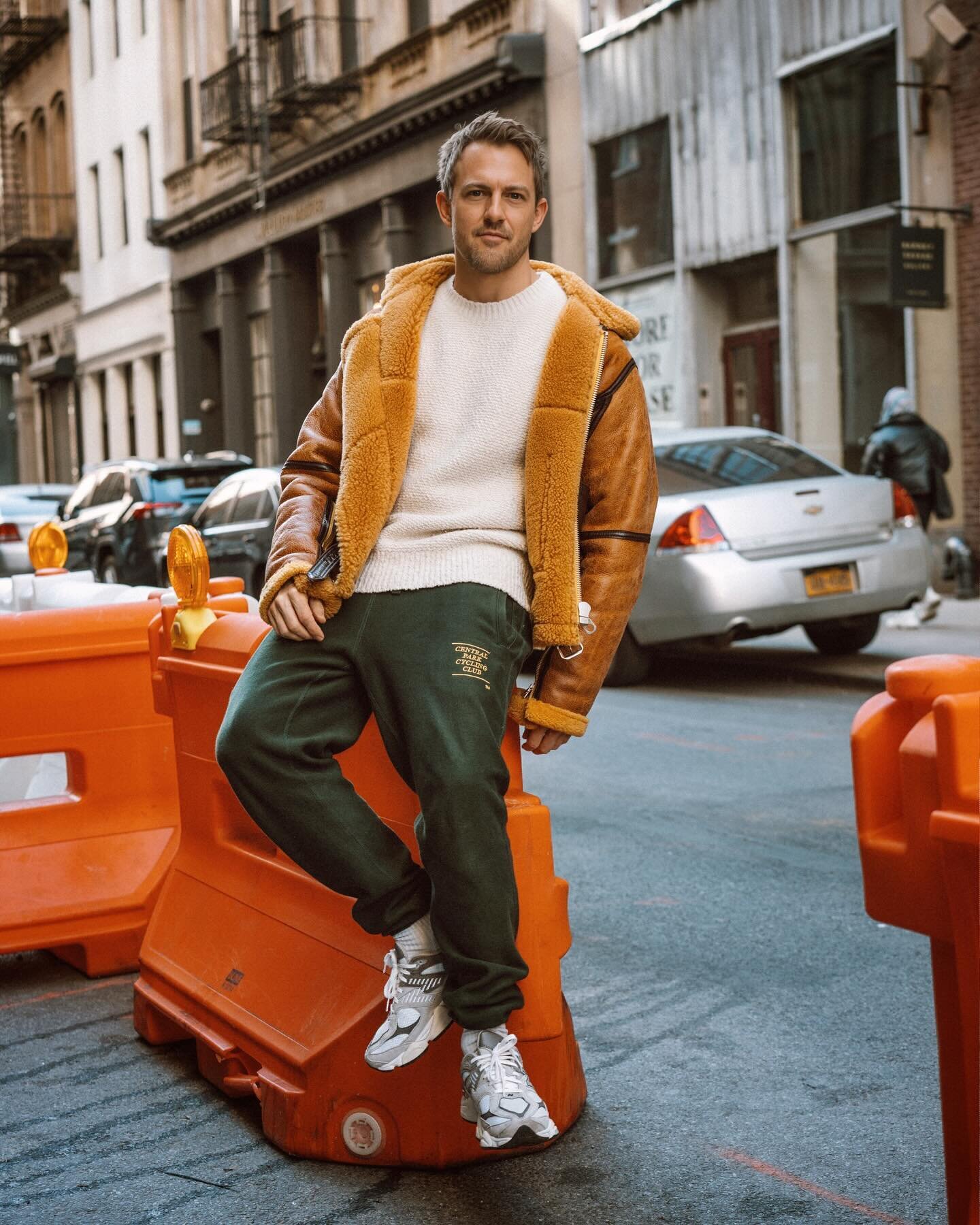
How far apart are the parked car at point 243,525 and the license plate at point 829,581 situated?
5381 millimetres

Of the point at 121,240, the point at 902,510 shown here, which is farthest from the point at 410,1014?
the point at 121,240

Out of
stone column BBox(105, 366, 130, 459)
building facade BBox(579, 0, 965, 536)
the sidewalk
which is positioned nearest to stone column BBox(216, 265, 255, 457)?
stone column BBox(105, 366, 130, 459)

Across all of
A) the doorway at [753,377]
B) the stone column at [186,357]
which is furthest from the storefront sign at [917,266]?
the stone column at [186,357]

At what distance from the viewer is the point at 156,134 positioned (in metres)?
37.7

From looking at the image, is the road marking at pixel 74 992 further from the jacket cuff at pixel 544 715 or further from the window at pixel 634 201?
the window at pixel 634 201

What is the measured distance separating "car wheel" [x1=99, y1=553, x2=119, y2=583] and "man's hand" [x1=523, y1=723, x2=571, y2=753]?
640 inches

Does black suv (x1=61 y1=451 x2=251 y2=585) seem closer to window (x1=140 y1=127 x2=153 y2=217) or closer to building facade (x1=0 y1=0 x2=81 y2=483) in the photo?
window (x1=140 y1=127 x2=153 y2=217)

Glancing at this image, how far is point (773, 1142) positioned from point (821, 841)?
9.57ft

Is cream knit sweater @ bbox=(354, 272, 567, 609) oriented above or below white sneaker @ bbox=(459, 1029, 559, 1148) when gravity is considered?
above

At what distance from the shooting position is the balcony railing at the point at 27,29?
42469 mm

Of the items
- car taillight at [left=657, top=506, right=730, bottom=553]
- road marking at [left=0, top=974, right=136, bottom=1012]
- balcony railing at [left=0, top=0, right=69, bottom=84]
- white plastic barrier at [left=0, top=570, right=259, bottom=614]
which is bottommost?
road marking at [left=0, top=974, right=136, bottom=1012]

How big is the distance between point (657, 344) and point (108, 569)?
7.27m

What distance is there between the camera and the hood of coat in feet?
11.1

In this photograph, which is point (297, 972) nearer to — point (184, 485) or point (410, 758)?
point (410, 758)
